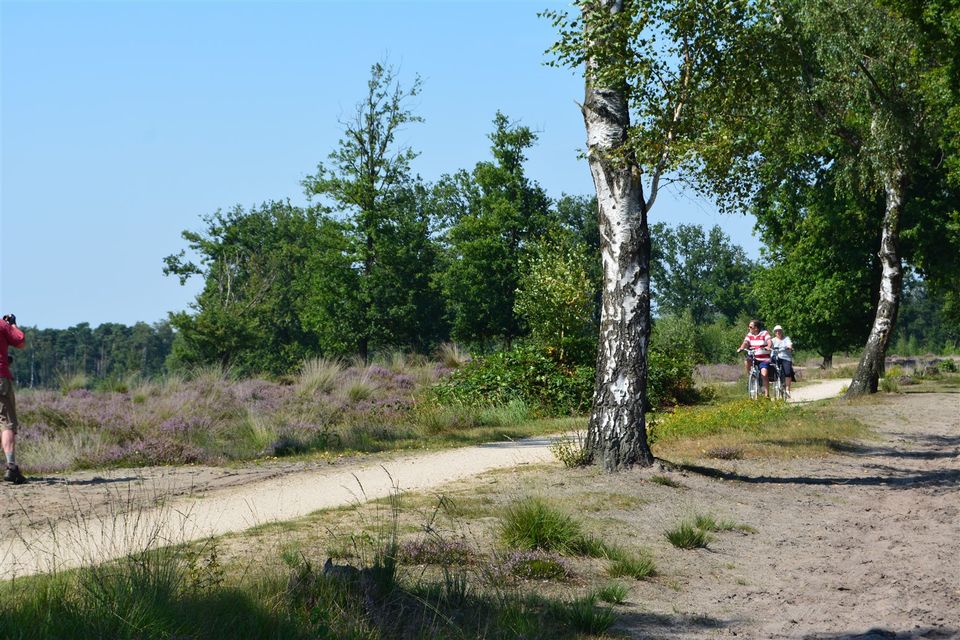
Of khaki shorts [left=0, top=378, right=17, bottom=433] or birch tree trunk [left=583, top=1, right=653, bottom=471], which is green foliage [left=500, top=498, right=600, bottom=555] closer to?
birch tree trunk [left=583, top=1, right=653, bottom=471]

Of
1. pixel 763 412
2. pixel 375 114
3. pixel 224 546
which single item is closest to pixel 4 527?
pixel 224 546

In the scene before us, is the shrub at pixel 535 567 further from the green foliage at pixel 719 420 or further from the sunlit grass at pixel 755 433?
the green foliage at pixel 719 420

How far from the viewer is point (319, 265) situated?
43969mm

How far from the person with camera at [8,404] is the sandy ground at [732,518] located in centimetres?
35

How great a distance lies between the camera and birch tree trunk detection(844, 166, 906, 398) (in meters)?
23.5

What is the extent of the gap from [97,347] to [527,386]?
11491cm

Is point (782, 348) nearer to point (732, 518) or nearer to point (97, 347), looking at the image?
point (732, 518)

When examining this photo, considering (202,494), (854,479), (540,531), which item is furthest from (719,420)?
(540,531)

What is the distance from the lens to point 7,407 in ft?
37.6

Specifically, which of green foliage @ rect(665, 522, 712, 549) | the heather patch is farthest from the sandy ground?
the heather patch

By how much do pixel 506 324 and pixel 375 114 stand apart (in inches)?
471

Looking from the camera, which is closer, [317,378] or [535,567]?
[535,567]

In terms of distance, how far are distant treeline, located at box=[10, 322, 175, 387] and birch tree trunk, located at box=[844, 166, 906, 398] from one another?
8843cm

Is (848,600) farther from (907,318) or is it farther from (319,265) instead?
(907,318)
